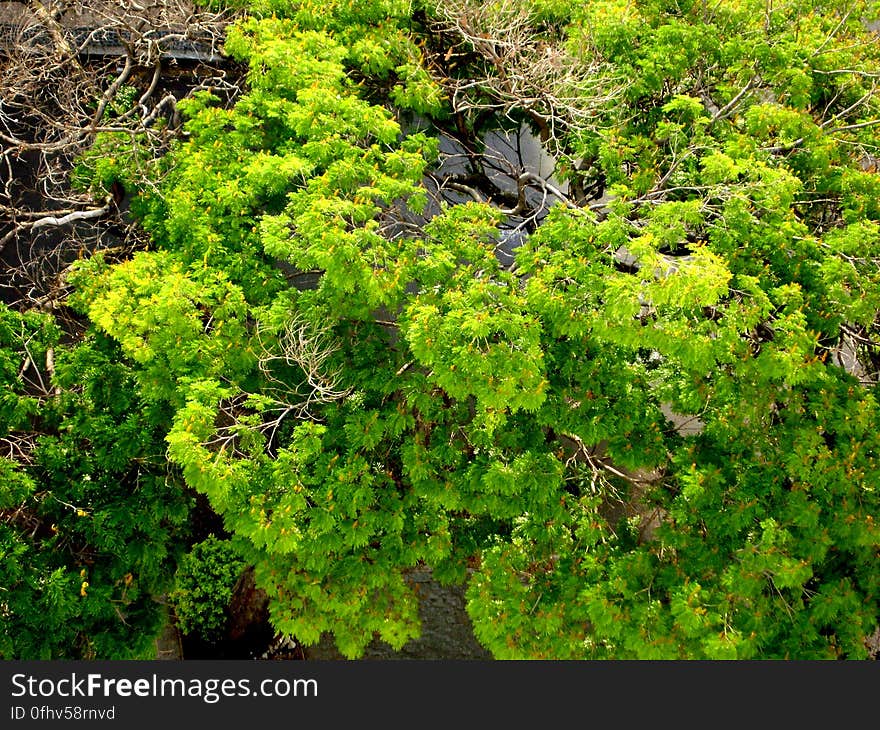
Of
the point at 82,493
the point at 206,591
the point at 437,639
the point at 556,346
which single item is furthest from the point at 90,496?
the point at 437,639

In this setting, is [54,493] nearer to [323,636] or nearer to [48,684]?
[48,684]

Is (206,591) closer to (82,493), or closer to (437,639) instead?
(437,639)

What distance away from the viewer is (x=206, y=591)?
11.6 metres

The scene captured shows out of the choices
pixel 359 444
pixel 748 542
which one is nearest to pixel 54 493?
pixel 359 444

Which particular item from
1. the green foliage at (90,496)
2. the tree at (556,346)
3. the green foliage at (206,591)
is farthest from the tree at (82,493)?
the green foliage at (206,591)

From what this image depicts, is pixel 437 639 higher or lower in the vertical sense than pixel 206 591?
lower

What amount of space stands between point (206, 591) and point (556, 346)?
754 cm

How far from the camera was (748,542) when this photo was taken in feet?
22.7

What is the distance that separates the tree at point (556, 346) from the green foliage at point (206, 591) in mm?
3492

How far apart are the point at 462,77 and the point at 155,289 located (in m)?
5.84

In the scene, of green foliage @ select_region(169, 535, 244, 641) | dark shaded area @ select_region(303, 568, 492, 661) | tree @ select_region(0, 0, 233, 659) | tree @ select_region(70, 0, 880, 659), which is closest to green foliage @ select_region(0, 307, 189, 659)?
tree @ select_region(0, 0, 233, 659)

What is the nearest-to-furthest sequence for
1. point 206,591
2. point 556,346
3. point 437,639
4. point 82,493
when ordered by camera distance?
1. point 556,346
2. point 82,493
3. point 206,591
4. point 437,639

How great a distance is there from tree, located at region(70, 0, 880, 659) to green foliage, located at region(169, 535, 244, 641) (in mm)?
3492

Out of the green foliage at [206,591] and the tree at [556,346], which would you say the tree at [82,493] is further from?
the green foliage at [206,591]
